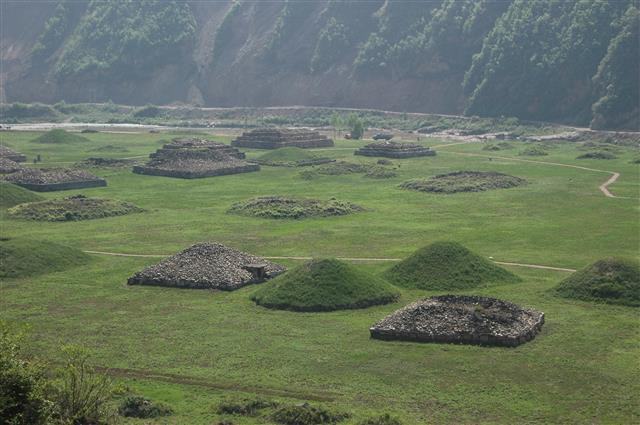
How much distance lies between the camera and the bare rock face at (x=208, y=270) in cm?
5906

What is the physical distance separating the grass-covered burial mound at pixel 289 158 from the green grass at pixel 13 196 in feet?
152

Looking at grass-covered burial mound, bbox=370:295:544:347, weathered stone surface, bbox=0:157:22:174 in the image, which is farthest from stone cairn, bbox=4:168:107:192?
grass-covered burial mound, bbox=370:295:544:347

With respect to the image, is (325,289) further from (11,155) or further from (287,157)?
(11,155)

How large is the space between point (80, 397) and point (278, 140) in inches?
5068

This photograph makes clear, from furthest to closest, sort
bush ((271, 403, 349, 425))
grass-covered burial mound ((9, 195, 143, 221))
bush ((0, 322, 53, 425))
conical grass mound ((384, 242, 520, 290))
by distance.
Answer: grass-covered burial mound ((9, 195, 143, 221)) < conical grass mound ((384, 242, 520, 290)) < bush ((271, 403, 349, 425)) < bush ((0, 322, 53, 425))

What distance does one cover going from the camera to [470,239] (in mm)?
76125

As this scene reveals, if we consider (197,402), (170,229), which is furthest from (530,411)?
(170,229)

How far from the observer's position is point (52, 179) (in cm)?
11031

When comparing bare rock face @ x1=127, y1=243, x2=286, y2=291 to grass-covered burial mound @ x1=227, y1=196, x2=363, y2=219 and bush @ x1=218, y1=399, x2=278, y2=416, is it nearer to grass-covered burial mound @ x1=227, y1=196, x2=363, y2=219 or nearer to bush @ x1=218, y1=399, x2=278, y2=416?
bush @ x1=218, y1=399, x2=278, y2=416

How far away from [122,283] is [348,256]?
16837 millimetres

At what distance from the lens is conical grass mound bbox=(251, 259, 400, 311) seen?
53.3m

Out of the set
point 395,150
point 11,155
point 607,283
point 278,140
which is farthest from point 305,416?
point 278,140

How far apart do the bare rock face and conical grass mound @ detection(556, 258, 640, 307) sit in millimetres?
18468

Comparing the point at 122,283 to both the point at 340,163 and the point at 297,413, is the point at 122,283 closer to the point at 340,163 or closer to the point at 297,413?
the point at 297,413
